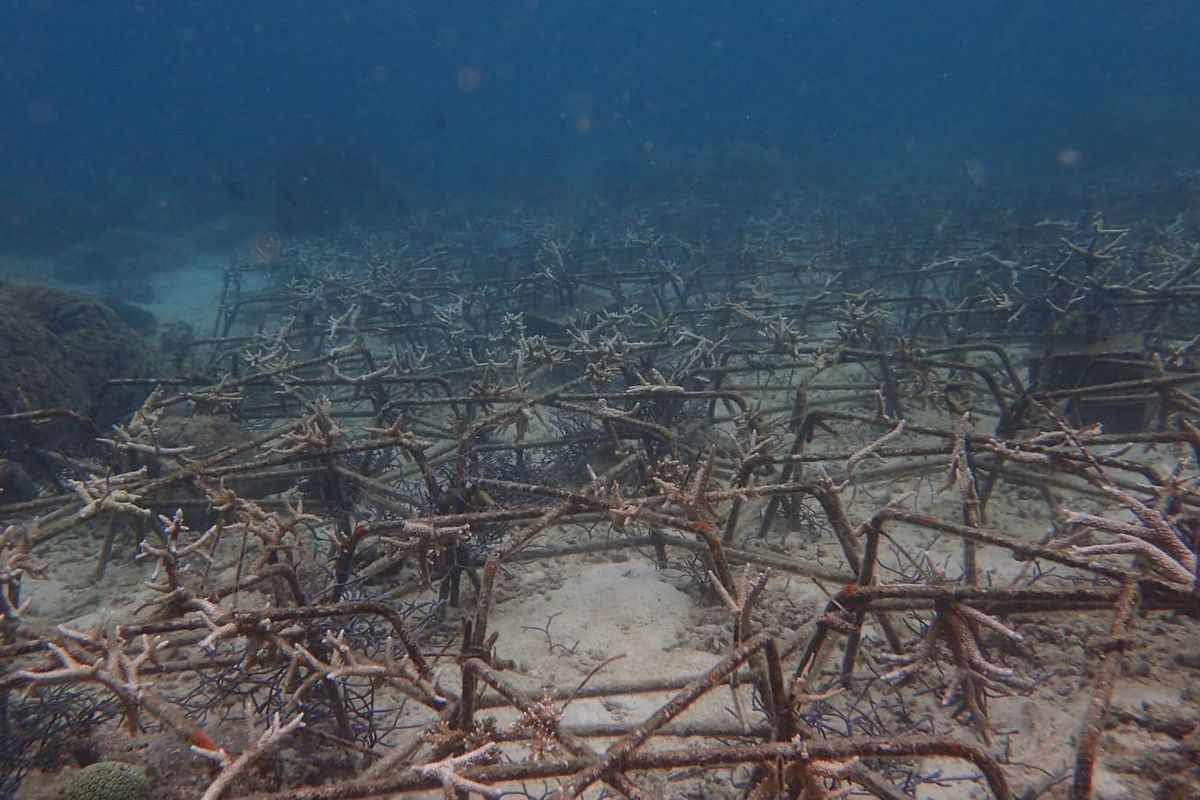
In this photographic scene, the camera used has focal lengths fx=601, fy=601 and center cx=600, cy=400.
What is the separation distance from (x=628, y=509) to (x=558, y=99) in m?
83.5

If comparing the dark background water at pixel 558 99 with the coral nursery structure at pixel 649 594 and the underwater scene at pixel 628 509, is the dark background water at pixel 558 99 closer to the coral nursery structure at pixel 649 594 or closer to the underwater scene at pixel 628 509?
the underwater scene at pixel 628 509

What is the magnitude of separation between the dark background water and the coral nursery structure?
695 inches

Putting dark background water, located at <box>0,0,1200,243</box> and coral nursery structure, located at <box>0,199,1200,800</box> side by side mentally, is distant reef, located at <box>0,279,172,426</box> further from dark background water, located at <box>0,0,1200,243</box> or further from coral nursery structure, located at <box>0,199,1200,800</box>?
dark background water, located at <box>0,0,1200,243</box>

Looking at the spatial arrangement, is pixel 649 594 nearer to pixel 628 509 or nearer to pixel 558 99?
pixel 628 509

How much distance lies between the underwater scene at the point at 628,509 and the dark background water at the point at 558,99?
614 cm

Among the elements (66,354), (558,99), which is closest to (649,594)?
(66,354)

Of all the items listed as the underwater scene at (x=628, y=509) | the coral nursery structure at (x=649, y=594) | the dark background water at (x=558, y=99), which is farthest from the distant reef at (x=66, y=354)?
the dark background water at (x=558, y=99)

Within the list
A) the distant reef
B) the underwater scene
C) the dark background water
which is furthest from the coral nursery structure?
the dark background water

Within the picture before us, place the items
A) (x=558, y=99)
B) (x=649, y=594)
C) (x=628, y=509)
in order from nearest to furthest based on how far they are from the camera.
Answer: (x=628, y=509) < (x=649, y=594) < (x=558, y=99)

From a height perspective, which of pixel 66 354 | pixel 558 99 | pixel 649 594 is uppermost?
pixel 558 99

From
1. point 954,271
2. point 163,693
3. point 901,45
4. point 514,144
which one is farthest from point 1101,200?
point 901,45

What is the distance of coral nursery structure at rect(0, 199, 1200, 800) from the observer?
5.80 ft

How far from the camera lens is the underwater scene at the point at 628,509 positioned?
1891mm

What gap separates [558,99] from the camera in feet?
250
